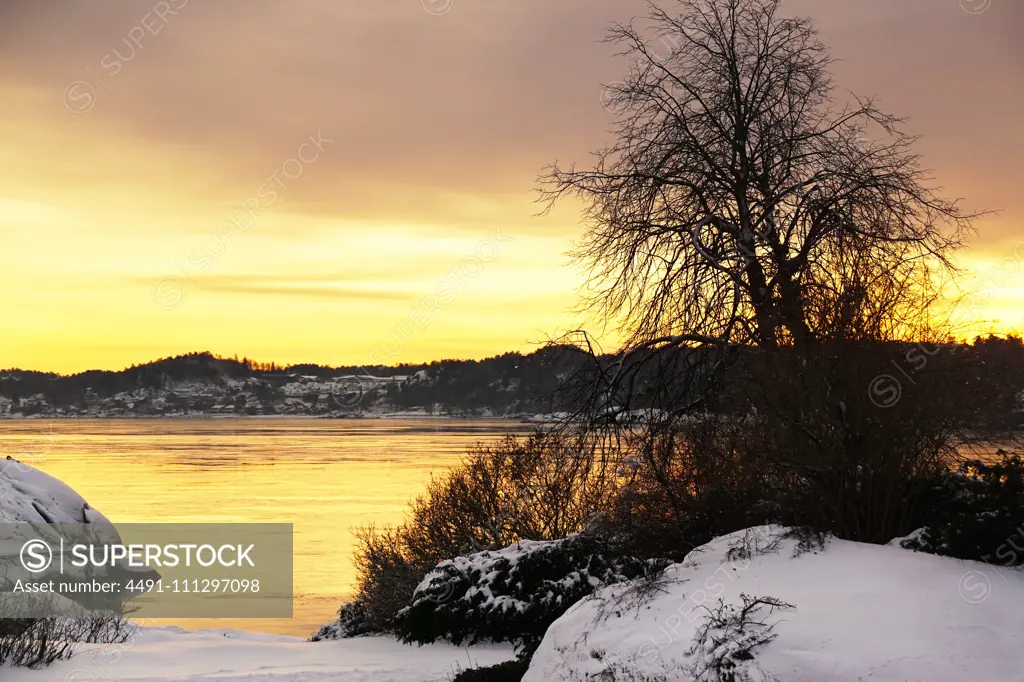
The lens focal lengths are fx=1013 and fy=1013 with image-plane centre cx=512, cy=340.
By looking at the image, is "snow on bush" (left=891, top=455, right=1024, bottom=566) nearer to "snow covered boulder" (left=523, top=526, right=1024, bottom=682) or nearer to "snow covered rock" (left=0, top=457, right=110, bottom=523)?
"snow covered boulder" (left=523, top=526, right=1024, bottom=682)

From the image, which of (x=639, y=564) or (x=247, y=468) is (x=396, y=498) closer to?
(x=247, y=468)

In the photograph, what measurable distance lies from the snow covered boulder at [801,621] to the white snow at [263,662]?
4094mm

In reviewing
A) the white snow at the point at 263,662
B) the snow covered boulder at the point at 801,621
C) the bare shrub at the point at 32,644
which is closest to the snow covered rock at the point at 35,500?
the white snow at the point at 263,662

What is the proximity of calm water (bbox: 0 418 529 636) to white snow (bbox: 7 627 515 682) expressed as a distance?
73.1 ft

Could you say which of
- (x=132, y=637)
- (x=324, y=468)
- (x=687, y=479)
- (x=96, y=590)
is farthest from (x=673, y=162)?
(x=324, y=468)

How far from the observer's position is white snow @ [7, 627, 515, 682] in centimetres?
1387

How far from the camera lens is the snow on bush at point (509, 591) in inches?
663

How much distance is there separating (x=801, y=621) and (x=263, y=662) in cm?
1009

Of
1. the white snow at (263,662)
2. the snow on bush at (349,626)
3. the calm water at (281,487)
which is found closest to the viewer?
the white snow at (263,662)

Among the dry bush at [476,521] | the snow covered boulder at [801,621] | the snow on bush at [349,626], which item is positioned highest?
the snow covered boulder at [801,621]

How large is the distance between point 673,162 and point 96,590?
30168 millimetres

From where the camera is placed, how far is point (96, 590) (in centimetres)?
3669

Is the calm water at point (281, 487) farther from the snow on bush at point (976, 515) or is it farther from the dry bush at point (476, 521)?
the snow on bush at point (976, 515)

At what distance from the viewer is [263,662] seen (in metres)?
16.3
